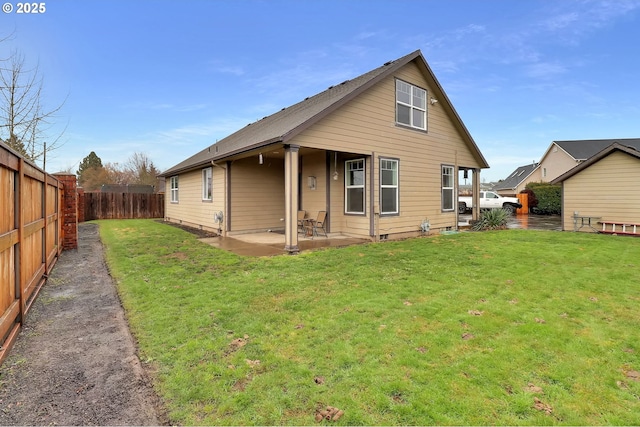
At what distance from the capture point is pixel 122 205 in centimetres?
2106

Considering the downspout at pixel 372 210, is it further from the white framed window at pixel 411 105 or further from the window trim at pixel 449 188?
the window trim at pixel 449 188

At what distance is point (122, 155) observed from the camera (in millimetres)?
47438

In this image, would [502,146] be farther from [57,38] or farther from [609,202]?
[57,38]

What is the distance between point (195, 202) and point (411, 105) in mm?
9710

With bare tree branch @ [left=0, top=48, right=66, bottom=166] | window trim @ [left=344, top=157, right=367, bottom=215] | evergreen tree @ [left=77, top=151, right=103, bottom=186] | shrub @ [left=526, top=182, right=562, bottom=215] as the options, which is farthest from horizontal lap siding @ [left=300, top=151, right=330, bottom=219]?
evergreen tree @ [left=77, top=151, right=103, bottom=186]

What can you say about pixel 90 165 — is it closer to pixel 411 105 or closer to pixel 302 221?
pixel 302 221

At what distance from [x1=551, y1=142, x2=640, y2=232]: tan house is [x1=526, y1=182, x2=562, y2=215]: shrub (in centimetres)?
1203

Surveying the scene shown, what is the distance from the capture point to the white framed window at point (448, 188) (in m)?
12.6

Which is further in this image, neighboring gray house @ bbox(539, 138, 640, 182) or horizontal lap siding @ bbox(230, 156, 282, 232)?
neighboring gray house @ bbox(539, 138, 640, 182)

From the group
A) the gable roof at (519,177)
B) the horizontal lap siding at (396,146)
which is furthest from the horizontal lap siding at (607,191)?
the gable roof at (519,177)

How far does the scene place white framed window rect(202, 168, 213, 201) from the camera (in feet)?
41.2

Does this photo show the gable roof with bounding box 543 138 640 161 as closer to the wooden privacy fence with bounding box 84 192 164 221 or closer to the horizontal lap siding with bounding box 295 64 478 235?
the horizontal lap siding with bounding box 295 64 478 235

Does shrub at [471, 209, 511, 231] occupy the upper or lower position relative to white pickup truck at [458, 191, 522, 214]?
lower

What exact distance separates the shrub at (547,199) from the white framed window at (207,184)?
76.4 ft
